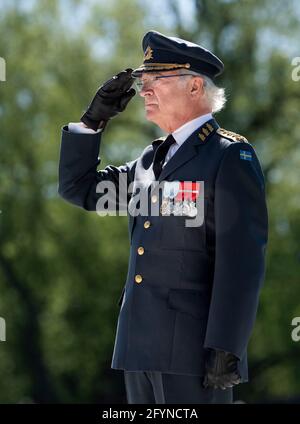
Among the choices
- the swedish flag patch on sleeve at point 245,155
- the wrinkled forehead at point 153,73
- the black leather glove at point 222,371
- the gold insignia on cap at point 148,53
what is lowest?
the black leather glove at point 222,371

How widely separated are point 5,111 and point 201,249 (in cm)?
Answer: 1055

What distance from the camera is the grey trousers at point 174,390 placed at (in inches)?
99.0

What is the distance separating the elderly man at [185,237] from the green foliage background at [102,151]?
31.2 feet

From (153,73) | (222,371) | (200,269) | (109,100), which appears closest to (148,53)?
(153,73)

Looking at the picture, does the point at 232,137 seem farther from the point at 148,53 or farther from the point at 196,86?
the point at 148,53

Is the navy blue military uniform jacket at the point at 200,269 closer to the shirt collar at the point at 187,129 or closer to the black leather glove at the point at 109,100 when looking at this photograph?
the shirt collar at the point at 187,129

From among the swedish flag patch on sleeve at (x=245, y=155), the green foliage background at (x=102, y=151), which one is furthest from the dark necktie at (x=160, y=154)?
the green foliage background at (x=102, y=151)

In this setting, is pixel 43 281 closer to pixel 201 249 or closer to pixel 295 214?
pixel 295 214

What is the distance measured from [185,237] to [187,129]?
360mm

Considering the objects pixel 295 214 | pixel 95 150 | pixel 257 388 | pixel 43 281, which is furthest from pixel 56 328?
pixel 95 150

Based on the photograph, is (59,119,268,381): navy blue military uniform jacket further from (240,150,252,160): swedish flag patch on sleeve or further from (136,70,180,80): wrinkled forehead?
(136,70,180,80): wrinkled forehead

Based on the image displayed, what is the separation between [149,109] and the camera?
277 cm
